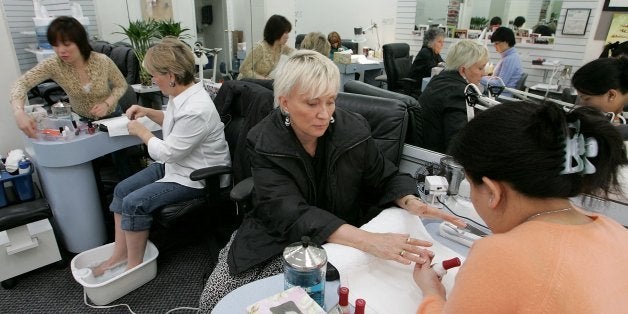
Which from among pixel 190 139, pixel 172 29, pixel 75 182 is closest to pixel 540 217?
pixel 190 139

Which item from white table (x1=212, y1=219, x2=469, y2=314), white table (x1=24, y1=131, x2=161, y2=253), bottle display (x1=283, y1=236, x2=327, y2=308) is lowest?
white table (x1=24, y1=131, x2=161, y2=253)

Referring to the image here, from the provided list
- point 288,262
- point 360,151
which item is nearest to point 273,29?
point 360,151

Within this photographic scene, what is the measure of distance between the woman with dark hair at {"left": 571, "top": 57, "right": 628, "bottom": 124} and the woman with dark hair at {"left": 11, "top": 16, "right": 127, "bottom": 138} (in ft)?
8.93

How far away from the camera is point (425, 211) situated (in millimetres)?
1269

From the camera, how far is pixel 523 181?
0.69 meters

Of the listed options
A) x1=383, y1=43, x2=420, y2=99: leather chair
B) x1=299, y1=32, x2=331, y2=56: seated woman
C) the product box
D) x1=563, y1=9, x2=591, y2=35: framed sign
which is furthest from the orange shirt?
x1=563, y1=9, x2=591, y2=35: framed sign

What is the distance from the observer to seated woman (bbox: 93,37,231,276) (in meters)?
1.82

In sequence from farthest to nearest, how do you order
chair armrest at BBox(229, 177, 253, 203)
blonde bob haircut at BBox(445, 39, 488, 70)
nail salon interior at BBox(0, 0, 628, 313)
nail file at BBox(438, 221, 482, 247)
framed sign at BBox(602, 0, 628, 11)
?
framed sign at BBox(602, 0, 628, 11) → blonde bob haircut at BBox(445, 39, 488, 70) → chair armrest at BBox(229, 177, 253, 203) → nail file at BBox(438, 221, 482, 247) → nail salon interior at BBox(0, 0, 628, 313)

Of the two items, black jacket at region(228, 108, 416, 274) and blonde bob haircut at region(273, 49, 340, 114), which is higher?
blonde bob haircut at region(273, 49, 340, 114)

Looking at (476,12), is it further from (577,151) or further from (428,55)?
(577,151)

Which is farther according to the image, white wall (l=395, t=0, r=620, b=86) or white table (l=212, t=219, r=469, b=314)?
white wall (l=395, t=0, r=620, b=86)

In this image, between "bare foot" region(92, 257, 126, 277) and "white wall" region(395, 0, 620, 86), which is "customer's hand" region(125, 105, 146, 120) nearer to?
"bare foot" region(92, 257, 126, 277)

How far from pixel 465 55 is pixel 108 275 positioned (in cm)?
253

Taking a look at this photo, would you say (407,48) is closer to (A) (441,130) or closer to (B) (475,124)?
(A) (441,130)
